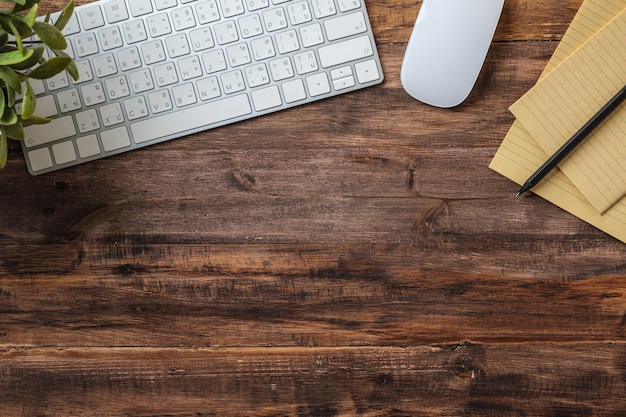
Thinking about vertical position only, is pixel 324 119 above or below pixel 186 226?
above

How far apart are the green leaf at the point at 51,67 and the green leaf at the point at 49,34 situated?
0.01 meters

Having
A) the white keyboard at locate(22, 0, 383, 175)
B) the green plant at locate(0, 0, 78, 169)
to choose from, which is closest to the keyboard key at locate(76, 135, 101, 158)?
the white keyboard at locate(22, 0, 383, 175)

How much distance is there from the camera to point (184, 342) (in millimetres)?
857

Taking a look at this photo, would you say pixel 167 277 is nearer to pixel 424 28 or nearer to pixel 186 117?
pixel 186 117

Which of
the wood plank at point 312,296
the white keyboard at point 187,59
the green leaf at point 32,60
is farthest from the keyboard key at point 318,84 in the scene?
the green leaf at point 32,60

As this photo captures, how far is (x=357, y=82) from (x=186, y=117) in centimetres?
19

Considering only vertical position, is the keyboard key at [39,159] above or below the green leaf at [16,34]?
below

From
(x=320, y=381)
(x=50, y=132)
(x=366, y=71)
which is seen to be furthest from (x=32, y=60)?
(x=320, y=381)

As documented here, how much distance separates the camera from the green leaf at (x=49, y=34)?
0.67 metres

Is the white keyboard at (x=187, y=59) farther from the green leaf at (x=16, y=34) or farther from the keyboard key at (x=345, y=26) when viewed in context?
the green leaf at (x=16, y=34)

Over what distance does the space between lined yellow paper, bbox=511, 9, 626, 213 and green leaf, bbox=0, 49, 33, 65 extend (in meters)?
0.50

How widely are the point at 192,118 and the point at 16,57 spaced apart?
8.3 inches

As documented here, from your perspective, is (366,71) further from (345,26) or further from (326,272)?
(326,272)

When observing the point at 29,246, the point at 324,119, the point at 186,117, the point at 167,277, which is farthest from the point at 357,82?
the point at 29,246
